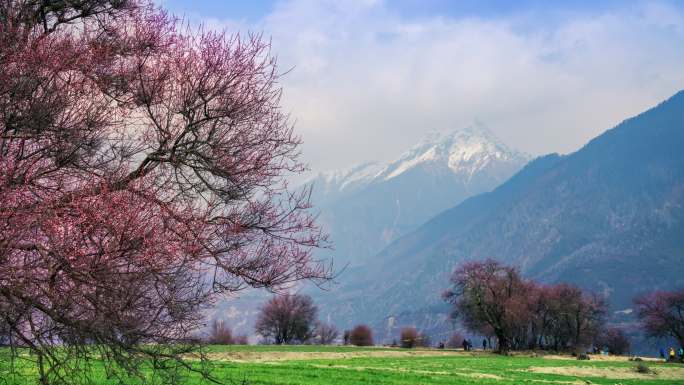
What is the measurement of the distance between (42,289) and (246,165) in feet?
14.6

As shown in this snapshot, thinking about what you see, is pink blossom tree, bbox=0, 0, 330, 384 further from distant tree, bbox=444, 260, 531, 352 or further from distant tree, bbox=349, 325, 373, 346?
distant tree, bbox=349, 325, 373, 346

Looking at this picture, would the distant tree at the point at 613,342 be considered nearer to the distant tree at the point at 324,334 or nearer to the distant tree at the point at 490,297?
the distant tree at the point at 490,297

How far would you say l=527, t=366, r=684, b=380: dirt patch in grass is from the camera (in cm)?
5231

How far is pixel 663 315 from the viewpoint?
343 feet

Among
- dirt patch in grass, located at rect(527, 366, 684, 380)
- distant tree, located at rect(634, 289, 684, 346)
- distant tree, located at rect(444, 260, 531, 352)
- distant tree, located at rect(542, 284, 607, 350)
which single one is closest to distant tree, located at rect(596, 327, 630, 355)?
distant tree, located at rect(542, 284, 607, 350)

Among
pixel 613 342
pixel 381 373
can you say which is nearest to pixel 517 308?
pixel 613 342

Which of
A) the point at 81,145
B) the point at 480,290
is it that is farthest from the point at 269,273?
the point at 480,290

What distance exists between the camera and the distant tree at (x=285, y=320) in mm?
112062

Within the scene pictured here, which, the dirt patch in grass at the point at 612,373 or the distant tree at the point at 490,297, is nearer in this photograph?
the dirt patch in grass at the point at 612,373

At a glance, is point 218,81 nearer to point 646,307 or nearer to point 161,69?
point 161,69

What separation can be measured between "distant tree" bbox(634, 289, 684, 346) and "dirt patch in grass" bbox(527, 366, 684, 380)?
46054 mm

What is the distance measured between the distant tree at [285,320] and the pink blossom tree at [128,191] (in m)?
99.1

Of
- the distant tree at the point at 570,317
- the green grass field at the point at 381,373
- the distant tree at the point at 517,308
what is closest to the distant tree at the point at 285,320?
the distant tree at the point at 517,308

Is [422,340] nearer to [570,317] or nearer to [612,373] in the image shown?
[570,317]
